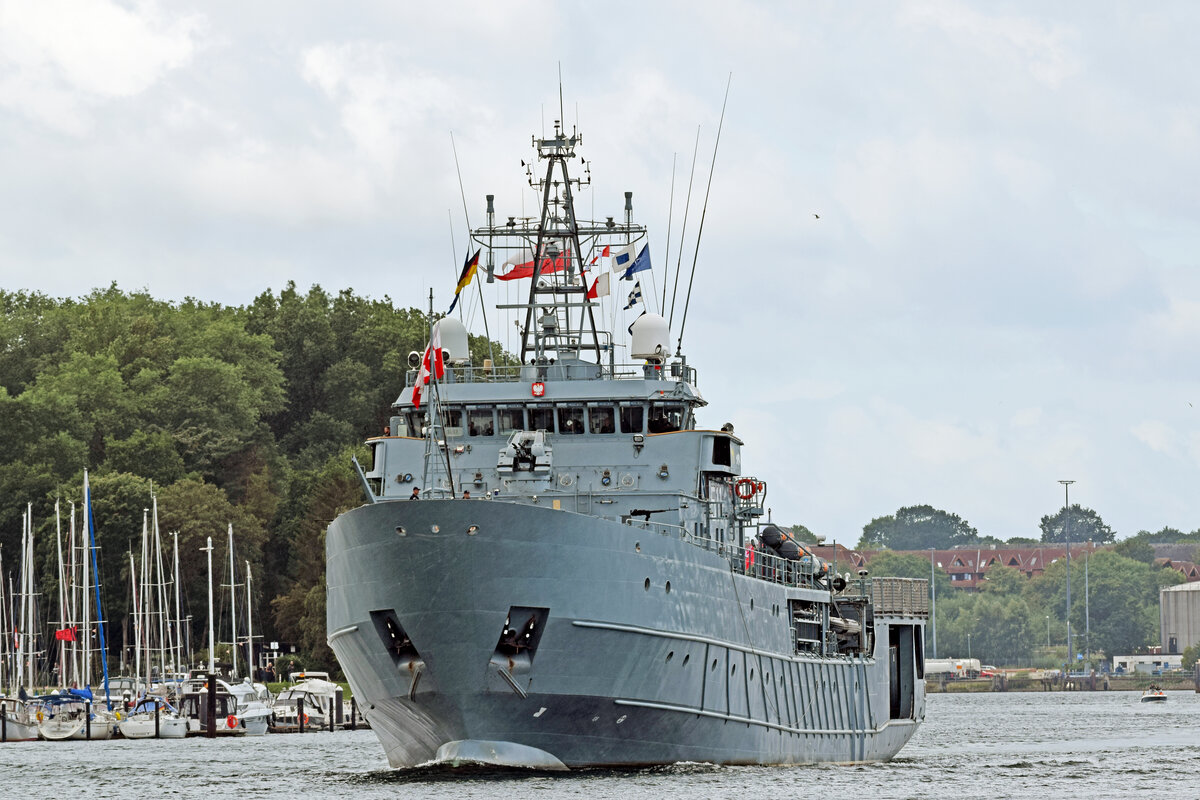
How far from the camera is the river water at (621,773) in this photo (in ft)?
121

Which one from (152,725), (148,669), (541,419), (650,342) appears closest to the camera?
(541,419)

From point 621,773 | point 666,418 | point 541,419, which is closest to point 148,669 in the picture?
point 541,419

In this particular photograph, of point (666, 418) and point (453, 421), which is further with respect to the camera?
point (666, 418)

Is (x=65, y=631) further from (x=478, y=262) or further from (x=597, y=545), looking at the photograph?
(x=597, y=545)

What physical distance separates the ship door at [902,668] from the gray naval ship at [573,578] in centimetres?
477

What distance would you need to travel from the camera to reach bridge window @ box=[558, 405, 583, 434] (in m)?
42.7

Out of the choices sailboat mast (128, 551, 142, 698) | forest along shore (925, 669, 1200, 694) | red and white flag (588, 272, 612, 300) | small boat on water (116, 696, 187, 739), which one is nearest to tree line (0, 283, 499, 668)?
sailboat mast (128, 551, 142, 698)

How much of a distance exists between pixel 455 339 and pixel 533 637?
1013 cm

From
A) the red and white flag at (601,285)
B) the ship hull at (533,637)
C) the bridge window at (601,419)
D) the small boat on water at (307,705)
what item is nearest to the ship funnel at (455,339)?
the red and white flag at (601,285)

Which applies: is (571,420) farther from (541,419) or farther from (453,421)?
(453,421)

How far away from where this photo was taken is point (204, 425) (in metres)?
113

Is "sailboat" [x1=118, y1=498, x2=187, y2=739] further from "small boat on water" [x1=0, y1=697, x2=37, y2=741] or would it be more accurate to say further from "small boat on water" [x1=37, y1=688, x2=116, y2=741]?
"small boat on water" [x1=0, y1=697, x2=37, y2=741]

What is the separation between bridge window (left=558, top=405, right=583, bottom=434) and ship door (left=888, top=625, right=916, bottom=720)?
16935 millimetres

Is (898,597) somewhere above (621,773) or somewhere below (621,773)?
above
